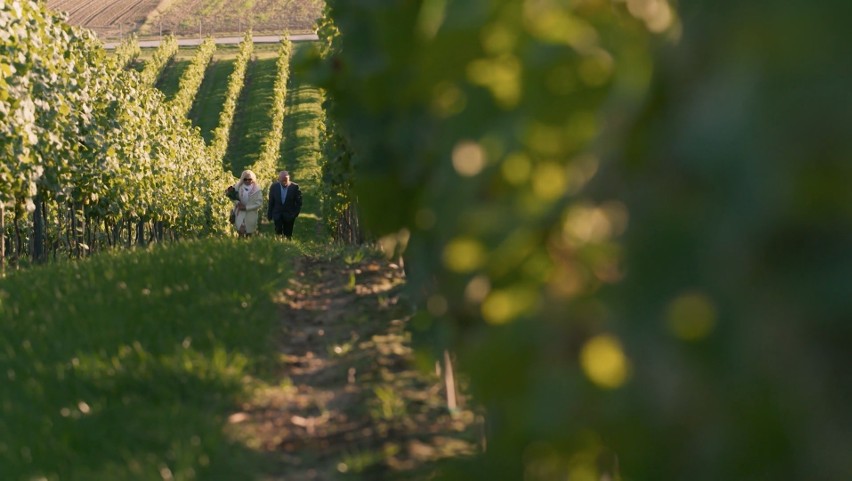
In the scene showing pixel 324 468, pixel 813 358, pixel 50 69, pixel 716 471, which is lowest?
pixel 324 468

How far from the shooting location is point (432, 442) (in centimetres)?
455

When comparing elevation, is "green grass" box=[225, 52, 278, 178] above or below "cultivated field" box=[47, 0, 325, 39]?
below

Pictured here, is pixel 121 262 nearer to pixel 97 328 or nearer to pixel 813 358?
pixel 97 328

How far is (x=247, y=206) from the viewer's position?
55.9 ft

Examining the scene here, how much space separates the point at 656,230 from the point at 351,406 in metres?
4.05

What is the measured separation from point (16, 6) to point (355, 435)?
8346 mm

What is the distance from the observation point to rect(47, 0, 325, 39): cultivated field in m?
97.4

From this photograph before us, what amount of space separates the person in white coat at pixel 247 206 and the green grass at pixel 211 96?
3510 cm

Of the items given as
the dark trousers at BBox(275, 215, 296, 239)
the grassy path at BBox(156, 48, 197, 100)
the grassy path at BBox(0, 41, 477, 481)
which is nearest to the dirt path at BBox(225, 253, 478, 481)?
the grassy path at BBox(0, 41, 477, 481)

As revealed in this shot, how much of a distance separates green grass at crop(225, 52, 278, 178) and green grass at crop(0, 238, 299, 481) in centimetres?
3975

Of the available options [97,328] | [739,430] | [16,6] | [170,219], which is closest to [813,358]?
[739,430]

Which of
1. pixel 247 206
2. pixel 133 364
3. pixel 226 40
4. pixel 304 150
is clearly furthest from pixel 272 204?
pixel 226 40

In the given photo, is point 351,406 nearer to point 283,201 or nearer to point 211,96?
point 283,201

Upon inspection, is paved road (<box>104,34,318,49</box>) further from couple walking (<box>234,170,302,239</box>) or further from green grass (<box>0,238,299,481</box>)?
green grass (<box>0,238,299,481</box>)
